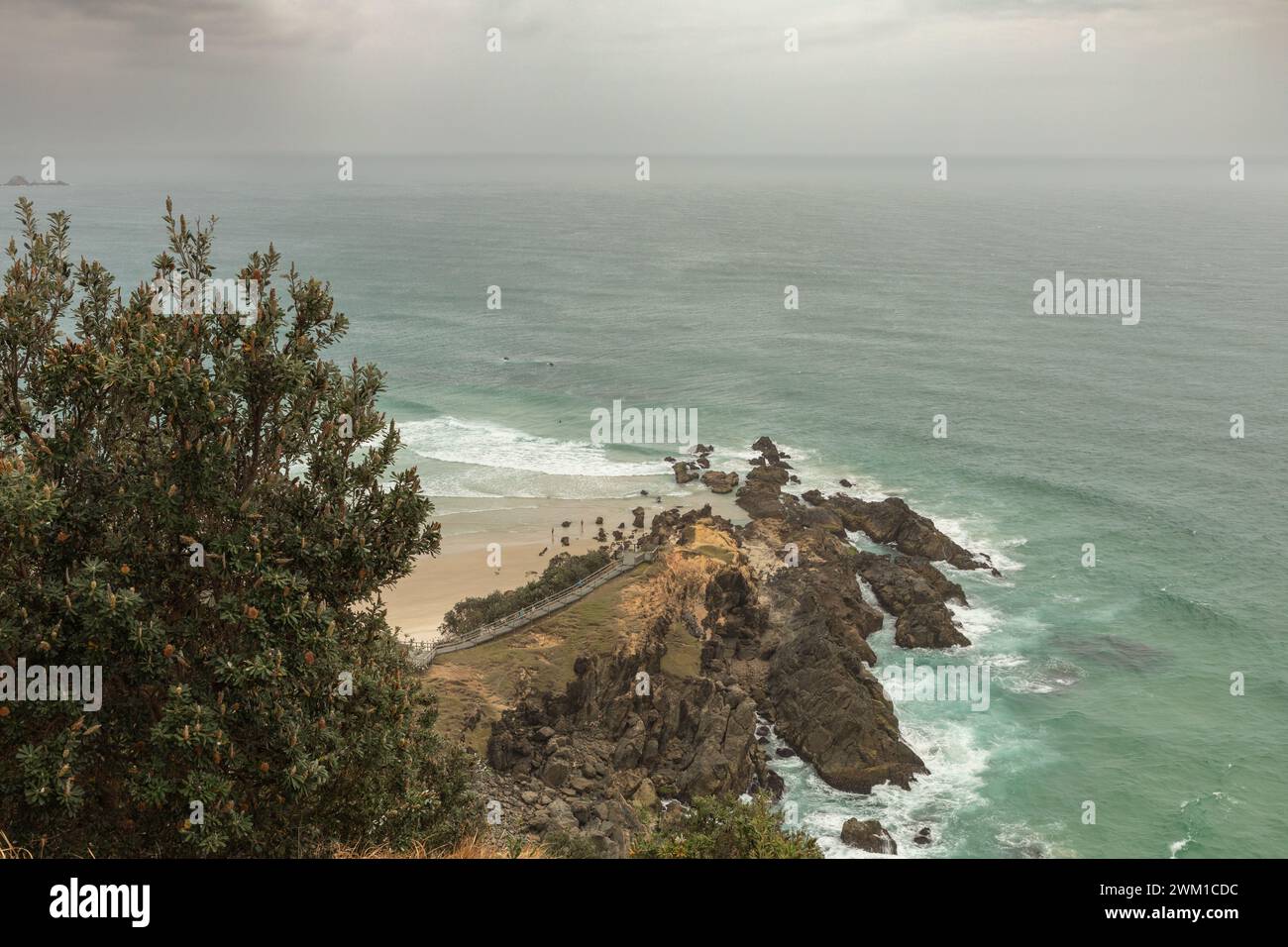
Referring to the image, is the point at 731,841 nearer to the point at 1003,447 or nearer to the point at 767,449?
the point at 767,449

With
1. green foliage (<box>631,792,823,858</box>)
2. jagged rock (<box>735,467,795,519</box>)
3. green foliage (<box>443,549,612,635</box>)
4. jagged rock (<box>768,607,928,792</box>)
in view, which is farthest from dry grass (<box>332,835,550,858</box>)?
jagged rock (<box>735,467,795,519</box>)

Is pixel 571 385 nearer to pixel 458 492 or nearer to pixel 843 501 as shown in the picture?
pixel 458 492

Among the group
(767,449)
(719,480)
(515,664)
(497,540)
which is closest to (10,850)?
(515,664)

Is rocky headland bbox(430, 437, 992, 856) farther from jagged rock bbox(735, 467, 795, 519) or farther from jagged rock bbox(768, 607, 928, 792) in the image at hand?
jagged rock bbox(735, 467, 795, 519)

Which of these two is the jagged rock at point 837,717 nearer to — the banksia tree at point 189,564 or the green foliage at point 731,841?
the green foliage at point 731,841

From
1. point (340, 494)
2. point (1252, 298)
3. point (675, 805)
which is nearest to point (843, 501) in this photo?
point (675, 805)

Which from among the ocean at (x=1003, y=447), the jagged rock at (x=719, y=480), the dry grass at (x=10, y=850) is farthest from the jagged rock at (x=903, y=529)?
the dry grass at (x=10, y=850)
